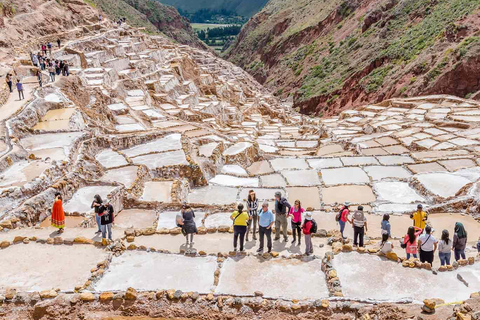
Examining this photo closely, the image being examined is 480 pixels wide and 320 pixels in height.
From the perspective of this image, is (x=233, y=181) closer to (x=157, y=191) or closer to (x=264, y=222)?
(x=157, y=191)

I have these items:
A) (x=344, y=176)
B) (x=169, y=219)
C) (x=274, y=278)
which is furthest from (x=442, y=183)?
(x=169, y=219)

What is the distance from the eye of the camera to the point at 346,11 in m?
67.1

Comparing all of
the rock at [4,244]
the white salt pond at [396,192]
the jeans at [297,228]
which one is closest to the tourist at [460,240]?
the jeans at [297,228]

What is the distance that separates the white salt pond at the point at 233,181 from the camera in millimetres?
15045

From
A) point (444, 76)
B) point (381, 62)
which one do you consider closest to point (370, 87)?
point (381, 62)

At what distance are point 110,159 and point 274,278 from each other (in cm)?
980

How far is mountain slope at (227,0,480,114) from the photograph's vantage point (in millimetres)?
32938

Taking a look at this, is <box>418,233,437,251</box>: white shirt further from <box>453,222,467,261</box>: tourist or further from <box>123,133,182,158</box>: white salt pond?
<box>123,133,182,158</box>: white salt pond

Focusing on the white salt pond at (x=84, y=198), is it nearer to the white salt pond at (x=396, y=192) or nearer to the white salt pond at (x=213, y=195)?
the white salt pond at (x=213, y=195)

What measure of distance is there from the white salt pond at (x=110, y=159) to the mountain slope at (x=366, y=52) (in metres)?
26.6

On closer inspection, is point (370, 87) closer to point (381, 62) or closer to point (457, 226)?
point (381, 62)

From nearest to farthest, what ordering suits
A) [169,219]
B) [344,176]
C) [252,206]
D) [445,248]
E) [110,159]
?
1. [445,248]
2. [252,206]
3. [169,219]
4. [110,159]
5. [344,176]

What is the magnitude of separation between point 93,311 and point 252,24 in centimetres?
10268

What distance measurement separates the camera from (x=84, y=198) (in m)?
11.6
